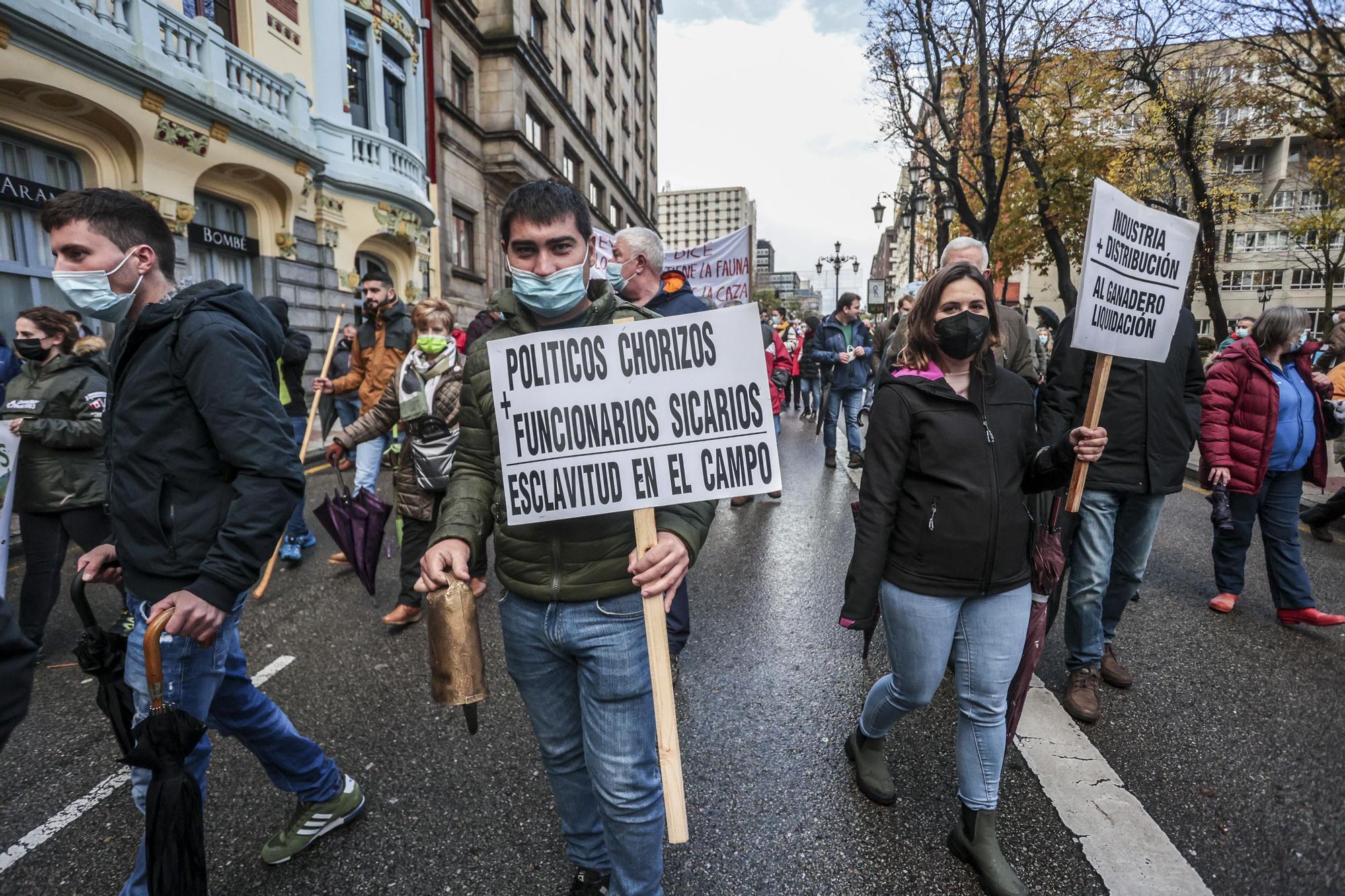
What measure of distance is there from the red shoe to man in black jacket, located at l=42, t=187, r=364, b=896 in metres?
5.27

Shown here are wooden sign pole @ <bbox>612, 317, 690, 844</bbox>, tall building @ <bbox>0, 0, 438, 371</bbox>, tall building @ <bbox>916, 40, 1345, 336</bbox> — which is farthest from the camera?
tall building @ <bbox>916, 40, 1345, 336</bbox>

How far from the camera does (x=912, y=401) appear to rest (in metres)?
2.18

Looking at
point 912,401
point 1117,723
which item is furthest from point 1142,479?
point 912,401

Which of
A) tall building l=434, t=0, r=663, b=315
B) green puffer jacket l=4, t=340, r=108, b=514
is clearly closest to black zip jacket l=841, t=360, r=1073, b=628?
green puffer jacket l=4, t=340, r=108, b=514

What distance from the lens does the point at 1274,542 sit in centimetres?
413

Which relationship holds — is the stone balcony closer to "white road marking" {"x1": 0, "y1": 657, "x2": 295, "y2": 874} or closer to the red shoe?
"white road marking" {"x1": 0, "y1": 657, "x2": 295, "y2": 874}

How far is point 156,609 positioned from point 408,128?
17.4 m

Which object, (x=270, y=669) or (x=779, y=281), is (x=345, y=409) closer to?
(x=270, y=669)

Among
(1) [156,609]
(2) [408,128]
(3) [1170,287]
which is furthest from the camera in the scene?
(2) [408,128]

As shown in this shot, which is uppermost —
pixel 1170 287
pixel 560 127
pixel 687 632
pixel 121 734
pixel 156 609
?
pixel 560 127

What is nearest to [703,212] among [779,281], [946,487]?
[779,281]

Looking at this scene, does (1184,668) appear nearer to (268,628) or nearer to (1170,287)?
(1170,287)

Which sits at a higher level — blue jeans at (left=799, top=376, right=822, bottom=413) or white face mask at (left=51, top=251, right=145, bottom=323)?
white face mask at (left=51, top=251, right=145, bottom=323)

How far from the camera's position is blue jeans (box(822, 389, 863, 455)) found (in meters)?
8.73
